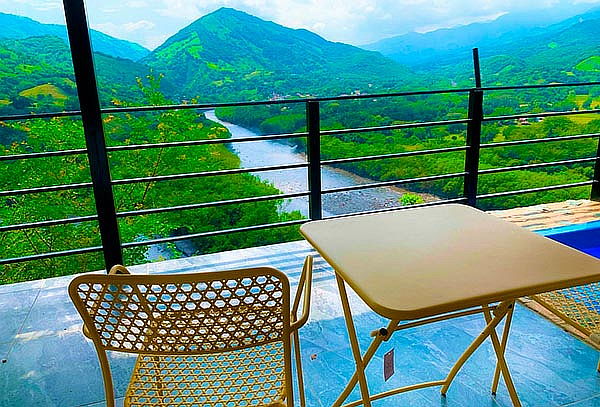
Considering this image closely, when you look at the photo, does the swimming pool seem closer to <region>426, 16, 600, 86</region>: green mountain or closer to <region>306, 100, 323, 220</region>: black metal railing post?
<region>306, 100, 323, 220</region>: black metal railing post

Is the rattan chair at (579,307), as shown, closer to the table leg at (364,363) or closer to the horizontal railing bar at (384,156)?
the table leg at (364,363)

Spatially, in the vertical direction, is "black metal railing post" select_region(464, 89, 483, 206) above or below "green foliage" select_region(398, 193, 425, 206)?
above

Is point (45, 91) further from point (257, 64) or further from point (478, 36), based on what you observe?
point (478, 36)

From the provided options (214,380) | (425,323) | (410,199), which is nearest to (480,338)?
(425,323)

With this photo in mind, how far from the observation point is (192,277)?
39.8 inches

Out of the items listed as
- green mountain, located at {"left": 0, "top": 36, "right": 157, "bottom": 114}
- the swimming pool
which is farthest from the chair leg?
green mountain, located at {"left": 0, "top": 36, "right": 157, "bottom": 114}

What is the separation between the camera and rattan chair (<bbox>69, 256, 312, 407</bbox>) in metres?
1.06

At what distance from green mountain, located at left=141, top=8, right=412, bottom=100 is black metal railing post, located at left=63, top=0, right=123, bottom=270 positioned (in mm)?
4849

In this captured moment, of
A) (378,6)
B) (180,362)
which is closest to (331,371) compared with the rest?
(180,362)

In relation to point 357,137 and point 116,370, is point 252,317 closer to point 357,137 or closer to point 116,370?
point 116,370

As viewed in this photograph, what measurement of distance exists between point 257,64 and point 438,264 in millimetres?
6689

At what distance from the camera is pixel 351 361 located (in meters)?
2.08

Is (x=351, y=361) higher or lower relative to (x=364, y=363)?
lower

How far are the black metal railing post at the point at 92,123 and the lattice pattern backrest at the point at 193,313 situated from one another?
178 cm
